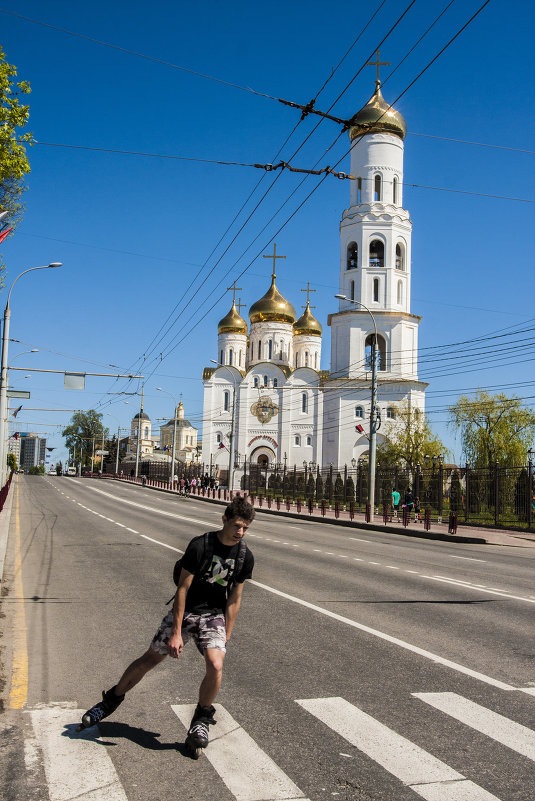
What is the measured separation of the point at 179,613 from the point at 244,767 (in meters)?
0.94

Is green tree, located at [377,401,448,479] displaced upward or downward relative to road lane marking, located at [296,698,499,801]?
upward

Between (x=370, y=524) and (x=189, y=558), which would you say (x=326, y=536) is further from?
(x=189, y=558)

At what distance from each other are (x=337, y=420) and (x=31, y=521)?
5483 centimetres

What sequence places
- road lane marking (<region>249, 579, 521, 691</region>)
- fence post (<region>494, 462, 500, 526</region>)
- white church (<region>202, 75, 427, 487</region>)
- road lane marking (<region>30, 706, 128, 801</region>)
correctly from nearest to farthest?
road lane marking (<region>30, 706, 128, 801</region>), road lane marking (<region>249, 579, 521, 691</region>), fence post (<region>494, 462, 500, 526</region>), white church (<region>202, 75, 427, 487</region>)

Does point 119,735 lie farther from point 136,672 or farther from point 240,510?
point 240,510

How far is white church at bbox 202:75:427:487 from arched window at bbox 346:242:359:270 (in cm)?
9

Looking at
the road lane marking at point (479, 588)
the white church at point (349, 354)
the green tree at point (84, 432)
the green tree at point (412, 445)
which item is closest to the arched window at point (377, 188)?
the white church at point (349, 354)

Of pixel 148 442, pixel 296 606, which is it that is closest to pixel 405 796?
pixel 296 606

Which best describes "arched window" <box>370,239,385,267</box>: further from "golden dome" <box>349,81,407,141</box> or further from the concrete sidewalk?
the concrete sidewalk

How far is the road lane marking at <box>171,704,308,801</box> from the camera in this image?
13.9ft

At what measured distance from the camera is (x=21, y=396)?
32438 millimetres

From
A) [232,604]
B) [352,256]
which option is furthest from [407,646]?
[352,256]

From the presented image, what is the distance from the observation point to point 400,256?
247 ft

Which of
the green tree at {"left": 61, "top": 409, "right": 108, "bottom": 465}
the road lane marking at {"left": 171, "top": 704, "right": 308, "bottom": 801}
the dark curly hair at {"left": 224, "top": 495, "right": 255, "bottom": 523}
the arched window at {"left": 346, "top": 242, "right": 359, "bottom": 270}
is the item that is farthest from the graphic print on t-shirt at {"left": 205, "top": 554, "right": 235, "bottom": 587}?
the green tree at {"left": 61, "top": 409, "right": 108, "bottom": 465}
